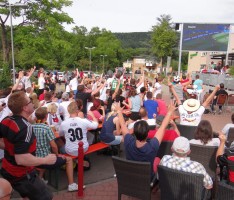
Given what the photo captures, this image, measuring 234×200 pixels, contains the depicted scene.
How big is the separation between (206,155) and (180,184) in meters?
1.09

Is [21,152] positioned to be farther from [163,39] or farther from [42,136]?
[163,39]

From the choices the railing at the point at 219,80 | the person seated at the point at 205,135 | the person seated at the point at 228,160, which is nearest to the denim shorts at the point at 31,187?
the person seated at the point at 228,160

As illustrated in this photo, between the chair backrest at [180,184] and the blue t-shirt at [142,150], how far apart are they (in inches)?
15.4

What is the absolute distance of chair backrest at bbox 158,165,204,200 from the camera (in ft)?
9.91

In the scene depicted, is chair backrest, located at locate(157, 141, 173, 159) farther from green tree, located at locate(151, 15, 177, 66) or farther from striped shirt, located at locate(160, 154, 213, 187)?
green tree, located at locate(151, 15, 177, 66)

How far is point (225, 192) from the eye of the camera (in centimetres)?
291

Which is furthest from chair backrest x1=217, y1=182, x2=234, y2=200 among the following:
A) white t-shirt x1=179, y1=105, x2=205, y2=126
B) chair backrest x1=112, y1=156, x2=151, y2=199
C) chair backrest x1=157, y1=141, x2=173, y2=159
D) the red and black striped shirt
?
white t-shirt x1=179, y1=105, x2=205, y2=126

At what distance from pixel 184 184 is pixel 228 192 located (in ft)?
1.56

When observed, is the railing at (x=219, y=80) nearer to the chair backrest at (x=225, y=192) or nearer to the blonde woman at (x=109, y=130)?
the blonde woman at (x=109, y=130)

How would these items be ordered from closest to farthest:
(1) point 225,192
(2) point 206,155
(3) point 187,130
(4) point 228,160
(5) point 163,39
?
(1) point 225,192
(4) point 228,160
(2) point 206,155
(3) point 187,130
(5) point 163,39

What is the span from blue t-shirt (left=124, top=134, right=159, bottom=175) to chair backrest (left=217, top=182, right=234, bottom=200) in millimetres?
961

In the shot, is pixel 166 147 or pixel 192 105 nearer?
pixel 166 147

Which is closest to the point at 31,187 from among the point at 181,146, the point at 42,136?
the point at 42,136

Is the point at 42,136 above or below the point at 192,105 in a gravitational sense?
below
